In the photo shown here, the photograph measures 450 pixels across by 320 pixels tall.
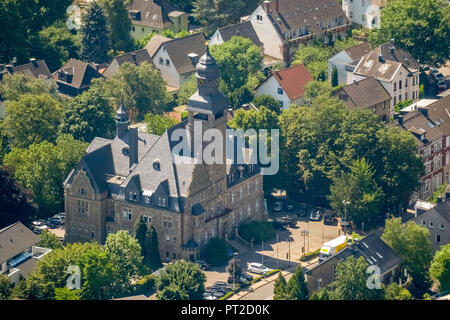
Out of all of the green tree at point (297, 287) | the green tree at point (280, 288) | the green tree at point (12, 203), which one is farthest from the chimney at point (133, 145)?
the green tree at point (297, 287)

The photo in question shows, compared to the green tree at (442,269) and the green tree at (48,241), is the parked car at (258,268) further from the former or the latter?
the green tree at (48,241)

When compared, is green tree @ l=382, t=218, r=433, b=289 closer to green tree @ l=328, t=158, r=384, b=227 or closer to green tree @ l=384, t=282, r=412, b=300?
green tree @ l=384, t=282, r=412, b=300

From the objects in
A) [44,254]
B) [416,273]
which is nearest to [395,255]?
[416,273]

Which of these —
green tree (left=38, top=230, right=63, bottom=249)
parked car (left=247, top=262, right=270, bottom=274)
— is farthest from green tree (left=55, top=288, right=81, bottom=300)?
parked car (left=247, top=262, right=270, bottom=274)

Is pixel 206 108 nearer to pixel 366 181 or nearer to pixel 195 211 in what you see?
pixel 195 211

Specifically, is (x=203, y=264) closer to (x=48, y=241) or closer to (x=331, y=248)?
(x=331, y=248)

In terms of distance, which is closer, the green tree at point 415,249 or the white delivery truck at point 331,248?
the green tree at point 415,249

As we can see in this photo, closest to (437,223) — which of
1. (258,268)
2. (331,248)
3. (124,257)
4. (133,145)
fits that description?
(331,248)
